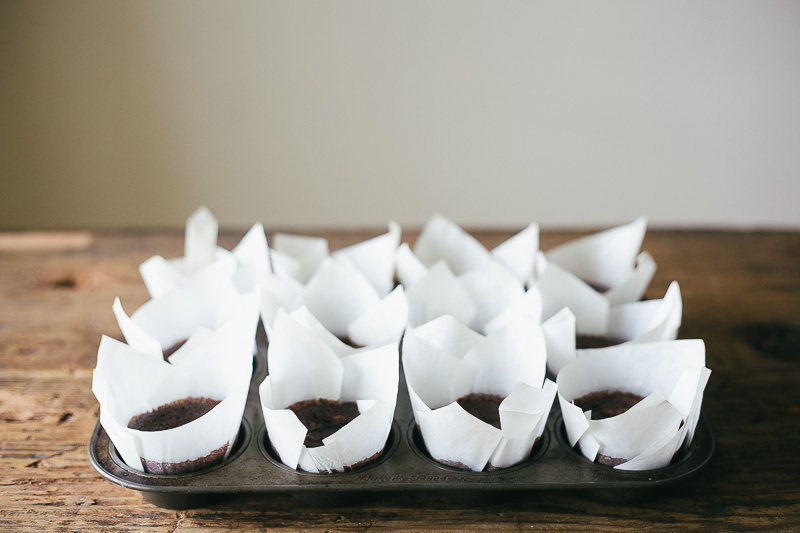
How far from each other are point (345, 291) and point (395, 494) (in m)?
0.31

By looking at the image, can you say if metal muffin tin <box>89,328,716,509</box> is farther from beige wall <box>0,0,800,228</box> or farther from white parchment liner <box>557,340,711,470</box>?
beige wall <box>0,0,800,228</box>

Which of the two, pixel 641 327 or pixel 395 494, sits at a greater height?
pixel 641 327

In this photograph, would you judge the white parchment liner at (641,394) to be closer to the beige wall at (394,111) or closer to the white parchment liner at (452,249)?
the white parchment liner at (452,249)

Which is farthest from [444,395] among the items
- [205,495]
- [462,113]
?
[462,113]

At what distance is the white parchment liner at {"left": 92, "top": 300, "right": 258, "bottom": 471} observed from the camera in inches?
25.1

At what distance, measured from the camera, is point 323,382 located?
2.44 feet

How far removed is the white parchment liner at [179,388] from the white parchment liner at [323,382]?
1.5 inches

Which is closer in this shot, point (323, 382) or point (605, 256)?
point (323, 382)

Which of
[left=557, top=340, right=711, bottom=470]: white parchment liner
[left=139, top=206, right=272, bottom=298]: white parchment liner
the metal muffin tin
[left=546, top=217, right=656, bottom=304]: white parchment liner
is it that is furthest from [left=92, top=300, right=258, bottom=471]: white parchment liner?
[left=546, top=217, right=656, bottom=304]: white parchment liner

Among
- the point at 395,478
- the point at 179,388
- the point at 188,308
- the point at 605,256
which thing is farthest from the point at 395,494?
the point at 605,256

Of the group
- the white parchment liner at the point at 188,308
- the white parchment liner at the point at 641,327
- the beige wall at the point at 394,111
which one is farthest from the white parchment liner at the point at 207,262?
the beige wall at the point at 394,111

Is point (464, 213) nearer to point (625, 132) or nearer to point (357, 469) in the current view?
point (625, 132)

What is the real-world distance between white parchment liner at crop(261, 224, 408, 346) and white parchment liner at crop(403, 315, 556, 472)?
0.09m

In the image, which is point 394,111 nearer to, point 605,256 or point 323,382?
point 605,256
